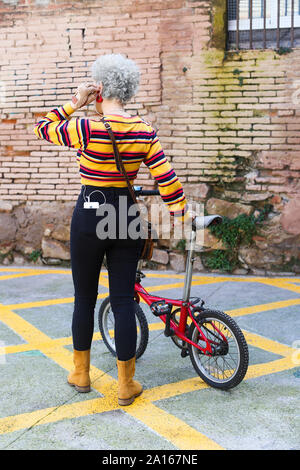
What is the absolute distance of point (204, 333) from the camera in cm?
326

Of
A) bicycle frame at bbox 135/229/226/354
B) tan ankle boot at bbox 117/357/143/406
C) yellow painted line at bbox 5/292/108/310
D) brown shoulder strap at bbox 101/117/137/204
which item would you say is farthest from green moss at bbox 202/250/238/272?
brown shoulder strap at bbox 101/117/137/204

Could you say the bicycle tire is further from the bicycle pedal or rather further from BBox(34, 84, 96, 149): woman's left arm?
BBox(34, 84, 96, 149): woman's left arm

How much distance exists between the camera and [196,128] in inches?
260

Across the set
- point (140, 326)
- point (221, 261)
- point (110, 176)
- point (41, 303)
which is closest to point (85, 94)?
point (110, 176)

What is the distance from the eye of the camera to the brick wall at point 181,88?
641 centimetres

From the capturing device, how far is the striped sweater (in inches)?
109

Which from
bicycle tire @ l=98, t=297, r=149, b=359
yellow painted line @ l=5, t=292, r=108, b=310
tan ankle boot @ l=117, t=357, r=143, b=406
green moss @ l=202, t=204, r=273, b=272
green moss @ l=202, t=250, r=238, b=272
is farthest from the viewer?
green moss @ l=202, t=250, r=238, b=272

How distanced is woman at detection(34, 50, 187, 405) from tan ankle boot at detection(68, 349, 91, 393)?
0.61 feet

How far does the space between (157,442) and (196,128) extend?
4645mm

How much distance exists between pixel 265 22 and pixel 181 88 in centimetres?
127

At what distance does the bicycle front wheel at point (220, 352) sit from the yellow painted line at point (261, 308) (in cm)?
155

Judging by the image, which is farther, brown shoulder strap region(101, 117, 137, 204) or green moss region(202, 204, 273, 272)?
green moss region(202, 204, 273, 272)

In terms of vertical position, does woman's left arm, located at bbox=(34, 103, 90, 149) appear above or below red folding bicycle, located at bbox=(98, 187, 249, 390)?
above

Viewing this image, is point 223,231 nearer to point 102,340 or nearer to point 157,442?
point 102,340
